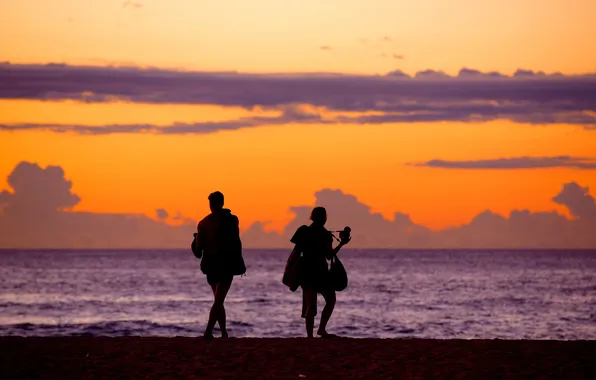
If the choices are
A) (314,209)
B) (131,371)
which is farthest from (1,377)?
(314,209)

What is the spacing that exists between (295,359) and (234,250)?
2.45 m

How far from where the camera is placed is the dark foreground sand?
1185 cm

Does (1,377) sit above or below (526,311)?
above

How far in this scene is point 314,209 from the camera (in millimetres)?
14516

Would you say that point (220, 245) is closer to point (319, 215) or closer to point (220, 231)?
point (220, 231)

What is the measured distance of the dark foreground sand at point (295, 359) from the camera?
38.9 feet

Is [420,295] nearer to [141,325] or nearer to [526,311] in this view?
[526,311]

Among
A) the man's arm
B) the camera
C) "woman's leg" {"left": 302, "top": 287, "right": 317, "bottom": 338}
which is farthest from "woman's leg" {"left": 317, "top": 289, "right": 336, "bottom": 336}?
the man's arm

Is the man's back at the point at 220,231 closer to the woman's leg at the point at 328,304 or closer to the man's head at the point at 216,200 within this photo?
the man's head at the point at 216,200

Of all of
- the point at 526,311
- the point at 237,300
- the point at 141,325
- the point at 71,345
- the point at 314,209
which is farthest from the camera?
the point at 237,300

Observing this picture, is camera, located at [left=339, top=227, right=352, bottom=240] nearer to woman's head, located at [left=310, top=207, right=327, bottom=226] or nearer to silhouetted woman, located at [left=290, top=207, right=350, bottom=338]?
silhouetted woman, located at [left=290, top=207, right=350, bottom=338]

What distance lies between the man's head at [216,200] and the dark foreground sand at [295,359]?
1.82 m

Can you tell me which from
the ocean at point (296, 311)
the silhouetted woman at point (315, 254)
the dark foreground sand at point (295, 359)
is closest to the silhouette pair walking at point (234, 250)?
the silhouetted woman at point (315, 254)

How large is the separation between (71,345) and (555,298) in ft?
181
